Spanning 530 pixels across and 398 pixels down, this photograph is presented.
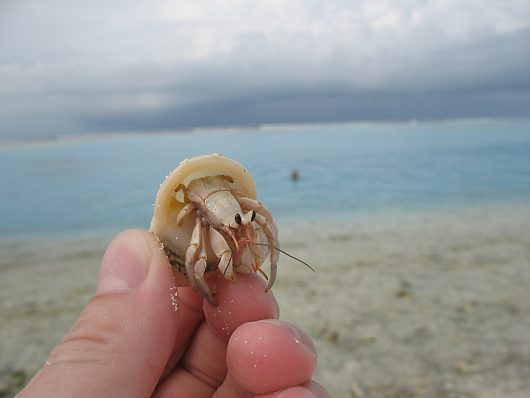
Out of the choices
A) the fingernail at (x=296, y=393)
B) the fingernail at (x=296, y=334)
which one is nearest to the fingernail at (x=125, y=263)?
the fingernail at (x=296, y=334)

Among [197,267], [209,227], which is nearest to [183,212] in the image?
[209,227]

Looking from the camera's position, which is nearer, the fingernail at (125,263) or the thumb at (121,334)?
the thumb at (121,334)

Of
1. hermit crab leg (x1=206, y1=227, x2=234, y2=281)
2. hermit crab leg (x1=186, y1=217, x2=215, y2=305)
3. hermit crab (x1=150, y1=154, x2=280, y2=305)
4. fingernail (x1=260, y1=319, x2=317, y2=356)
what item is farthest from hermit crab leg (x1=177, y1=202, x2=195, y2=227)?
fingernail (x1=260, y1=319, x2=317, y2=356)

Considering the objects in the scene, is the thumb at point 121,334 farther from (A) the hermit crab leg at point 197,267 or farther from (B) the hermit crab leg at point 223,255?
(B) the hermit crab leg at point 223,255

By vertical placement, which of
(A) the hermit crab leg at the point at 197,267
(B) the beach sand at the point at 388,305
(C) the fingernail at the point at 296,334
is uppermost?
(A) the hermit crab leg at the point at 197,267

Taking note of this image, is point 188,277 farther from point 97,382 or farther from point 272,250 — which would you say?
point 97,382

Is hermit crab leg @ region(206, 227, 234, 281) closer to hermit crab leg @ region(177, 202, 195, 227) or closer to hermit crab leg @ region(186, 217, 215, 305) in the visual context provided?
hermit crab leg @ region(186, 217, 215, 305)

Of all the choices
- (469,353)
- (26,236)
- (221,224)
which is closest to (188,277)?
(221,224)

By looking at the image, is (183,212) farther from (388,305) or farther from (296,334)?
(388,305)
